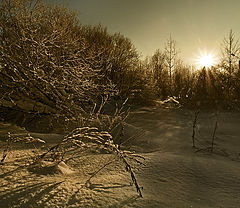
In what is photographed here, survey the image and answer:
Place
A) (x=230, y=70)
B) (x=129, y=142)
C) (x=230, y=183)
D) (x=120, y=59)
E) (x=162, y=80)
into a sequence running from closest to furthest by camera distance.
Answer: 1. (x=230, y=183)
2. (x=129, y=142)
3. (x=120, y=59)
4. (x=230, y=70)
5. (x=162, y=80)

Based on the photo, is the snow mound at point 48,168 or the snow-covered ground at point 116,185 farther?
the snow mound at point 48,168

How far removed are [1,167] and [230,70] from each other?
9242 millimetres

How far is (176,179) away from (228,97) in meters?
7.16

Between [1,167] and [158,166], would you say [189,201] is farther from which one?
[1,167]

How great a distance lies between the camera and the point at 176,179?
3.54 ft

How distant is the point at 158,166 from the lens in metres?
1.25

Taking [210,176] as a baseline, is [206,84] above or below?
above

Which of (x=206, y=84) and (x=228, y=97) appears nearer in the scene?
(x=228, y=97)

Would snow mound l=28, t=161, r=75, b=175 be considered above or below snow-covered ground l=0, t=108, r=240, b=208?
above

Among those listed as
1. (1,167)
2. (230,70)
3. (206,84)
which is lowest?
(1,167)

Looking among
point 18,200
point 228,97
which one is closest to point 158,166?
point 18,200

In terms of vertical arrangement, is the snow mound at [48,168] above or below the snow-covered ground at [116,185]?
above

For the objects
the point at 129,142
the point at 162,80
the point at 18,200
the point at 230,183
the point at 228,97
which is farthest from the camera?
the point at 162,80

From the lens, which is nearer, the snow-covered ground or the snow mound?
the snow-covered ground
